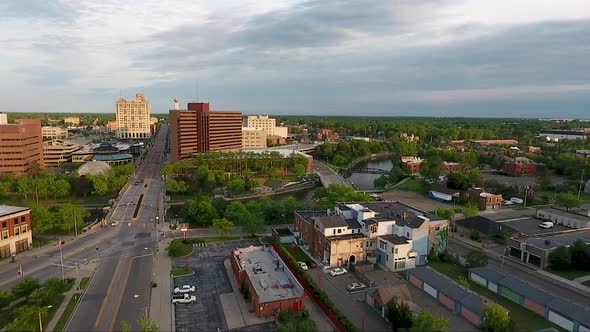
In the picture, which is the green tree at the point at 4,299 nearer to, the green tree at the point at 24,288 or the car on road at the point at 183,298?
the green tree at the point at 24,288

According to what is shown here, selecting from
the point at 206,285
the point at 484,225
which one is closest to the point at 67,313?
the point at 206,285

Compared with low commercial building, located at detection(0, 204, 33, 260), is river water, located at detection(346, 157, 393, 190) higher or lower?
lower

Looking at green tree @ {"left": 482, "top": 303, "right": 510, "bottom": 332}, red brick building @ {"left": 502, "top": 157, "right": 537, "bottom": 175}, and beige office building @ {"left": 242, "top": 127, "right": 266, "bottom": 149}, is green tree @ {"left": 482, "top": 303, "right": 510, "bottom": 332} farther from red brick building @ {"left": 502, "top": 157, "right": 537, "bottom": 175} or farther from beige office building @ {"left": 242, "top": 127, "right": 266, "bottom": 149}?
beige office building @ {"left": 242, "top": 127, "right": 266, "bottom": 149}

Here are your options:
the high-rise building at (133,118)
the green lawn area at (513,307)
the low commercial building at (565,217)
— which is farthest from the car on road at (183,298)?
the high-rise building at (133,118)

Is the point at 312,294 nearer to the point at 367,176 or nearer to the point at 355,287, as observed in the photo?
the point at 355,287

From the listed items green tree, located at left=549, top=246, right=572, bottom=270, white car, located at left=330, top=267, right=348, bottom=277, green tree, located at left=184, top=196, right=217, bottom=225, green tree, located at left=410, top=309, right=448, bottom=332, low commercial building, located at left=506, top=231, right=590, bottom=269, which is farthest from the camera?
green tree, located at left=184, top=196, right=217, bottom=225

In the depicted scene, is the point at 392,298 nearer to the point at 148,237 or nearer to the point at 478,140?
the point at 148,237

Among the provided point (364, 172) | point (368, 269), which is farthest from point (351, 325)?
point (364, 172)

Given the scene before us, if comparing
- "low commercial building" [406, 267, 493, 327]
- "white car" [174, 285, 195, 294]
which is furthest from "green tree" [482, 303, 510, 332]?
"white car" [174, 285, 195, 294]
